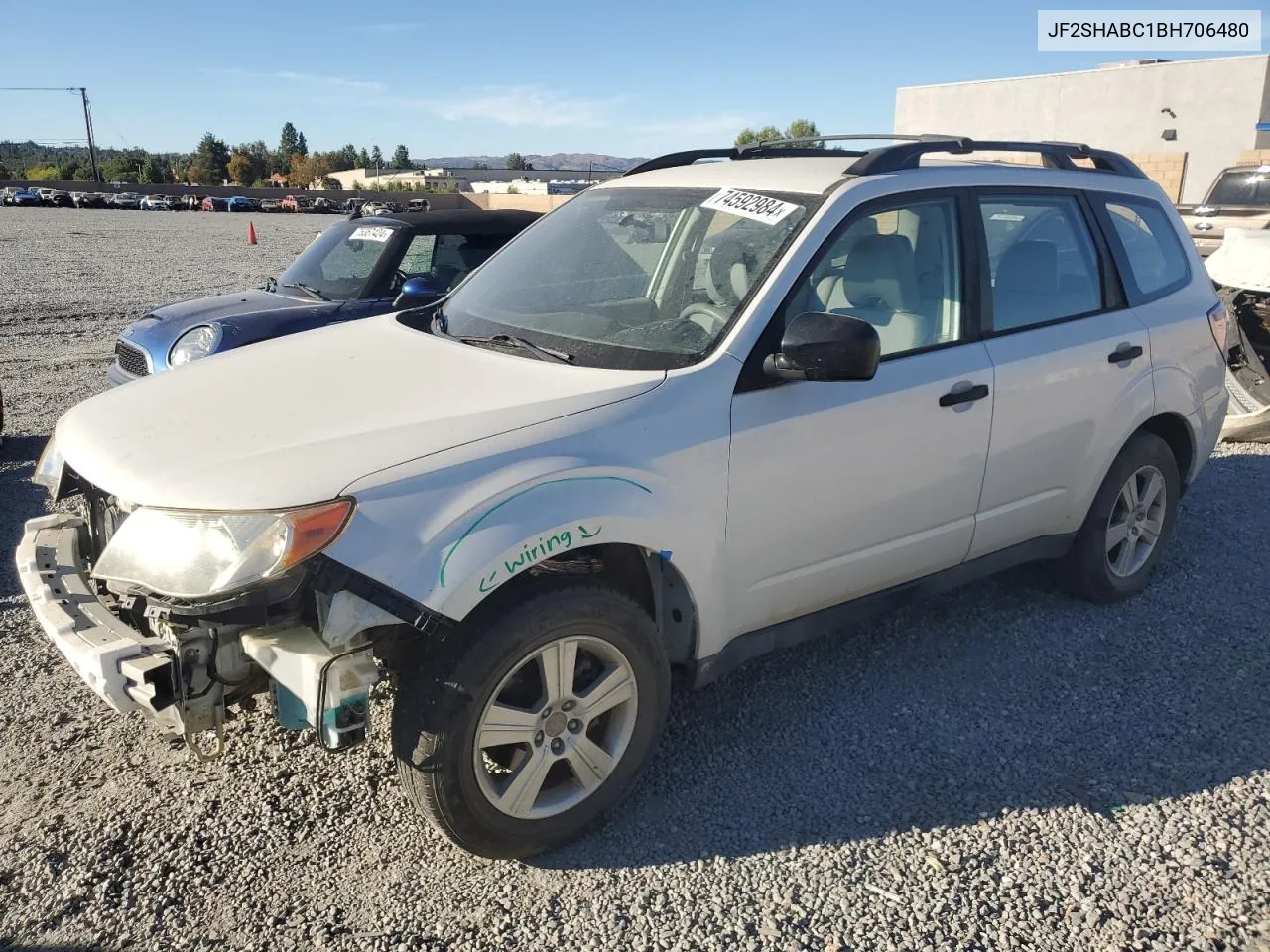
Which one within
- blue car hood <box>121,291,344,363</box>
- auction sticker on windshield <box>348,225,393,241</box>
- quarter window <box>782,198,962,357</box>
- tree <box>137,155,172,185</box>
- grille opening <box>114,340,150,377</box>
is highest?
tree <box>137,155,172,185</box>

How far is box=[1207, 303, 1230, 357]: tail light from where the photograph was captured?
474 cm

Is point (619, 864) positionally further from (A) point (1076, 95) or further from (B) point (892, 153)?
(A) point (1076, 95)

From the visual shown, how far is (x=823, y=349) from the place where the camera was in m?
2.97

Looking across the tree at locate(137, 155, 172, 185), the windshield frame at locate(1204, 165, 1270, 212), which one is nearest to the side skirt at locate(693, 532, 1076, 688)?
the windshield frame at locate(1204, 165, 1270, 212)

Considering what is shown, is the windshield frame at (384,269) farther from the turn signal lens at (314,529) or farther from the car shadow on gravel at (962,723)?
the turn signal lens at (314,529)

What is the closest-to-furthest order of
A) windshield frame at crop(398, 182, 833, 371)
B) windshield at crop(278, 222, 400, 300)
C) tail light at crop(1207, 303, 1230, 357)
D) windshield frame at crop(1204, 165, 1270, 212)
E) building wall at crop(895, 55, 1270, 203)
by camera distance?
windshield frame at crop(398, 182, 833, 371), tail light at crop(1207, 303, 1230, 357), windshield at crop(278, 222, 400, 300), windshield frame at crop(1204, 165, 1270, 212), building wall at crop(895, 55, 1270, 203)

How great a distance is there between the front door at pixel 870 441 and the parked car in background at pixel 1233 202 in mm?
9925

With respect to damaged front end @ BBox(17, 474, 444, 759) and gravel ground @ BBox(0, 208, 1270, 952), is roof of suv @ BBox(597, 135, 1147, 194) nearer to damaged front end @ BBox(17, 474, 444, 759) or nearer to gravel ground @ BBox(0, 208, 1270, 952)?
gravel ground @ BBox(0, 208, 1270, 952)

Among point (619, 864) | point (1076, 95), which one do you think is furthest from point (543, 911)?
point (1076, 95)

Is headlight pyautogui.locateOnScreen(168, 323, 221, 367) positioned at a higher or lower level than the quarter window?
lower

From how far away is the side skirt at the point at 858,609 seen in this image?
10.9 ft

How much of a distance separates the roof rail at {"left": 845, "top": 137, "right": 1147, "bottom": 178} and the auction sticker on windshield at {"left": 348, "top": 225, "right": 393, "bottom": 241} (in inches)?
188

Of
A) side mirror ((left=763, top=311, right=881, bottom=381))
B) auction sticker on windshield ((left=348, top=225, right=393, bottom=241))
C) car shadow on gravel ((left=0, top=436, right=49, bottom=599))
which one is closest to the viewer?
side mirror ((left=763, top=311, right=881, bottom=381))

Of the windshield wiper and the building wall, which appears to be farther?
the building wall
